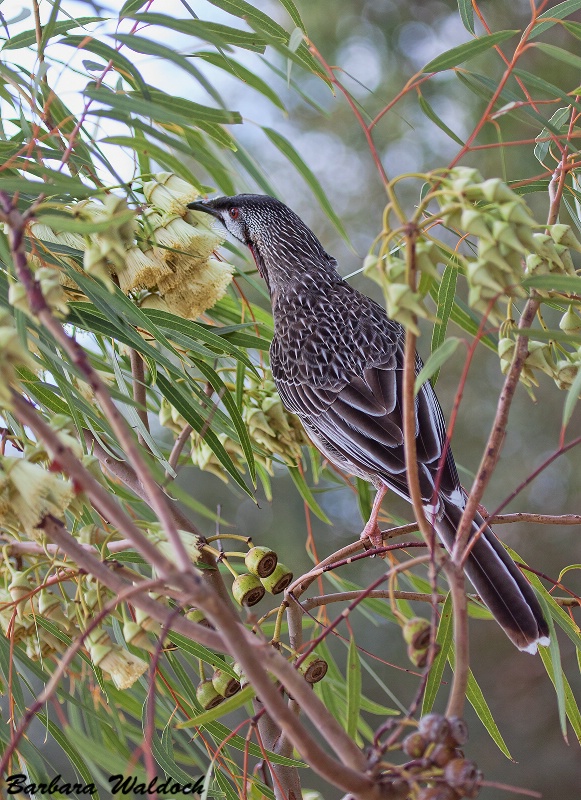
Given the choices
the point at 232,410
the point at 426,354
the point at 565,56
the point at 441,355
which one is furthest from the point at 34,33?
the point at 426,354

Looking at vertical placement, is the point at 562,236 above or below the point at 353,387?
above

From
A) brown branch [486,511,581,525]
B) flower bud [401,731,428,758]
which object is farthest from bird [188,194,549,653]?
flower bud [401,731,428,758]

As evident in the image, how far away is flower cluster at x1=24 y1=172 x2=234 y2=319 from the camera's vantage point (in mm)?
943

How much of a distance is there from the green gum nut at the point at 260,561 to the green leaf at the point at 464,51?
1.77 feet

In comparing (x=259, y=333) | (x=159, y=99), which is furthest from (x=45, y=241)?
(x=259, y=333)

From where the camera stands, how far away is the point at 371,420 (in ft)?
4.84

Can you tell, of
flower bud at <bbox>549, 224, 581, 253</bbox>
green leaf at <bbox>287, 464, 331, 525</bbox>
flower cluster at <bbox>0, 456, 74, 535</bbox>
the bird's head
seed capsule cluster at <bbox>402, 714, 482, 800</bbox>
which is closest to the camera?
seed capsule cluster at <bbox>402, 714, 482, 800</bbox>

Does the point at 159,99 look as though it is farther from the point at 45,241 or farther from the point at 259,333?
the point at 259,333

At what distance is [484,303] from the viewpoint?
22.5 inches

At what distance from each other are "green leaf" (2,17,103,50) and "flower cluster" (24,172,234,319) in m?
0.24

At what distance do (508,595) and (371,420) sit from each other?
0.47 metres

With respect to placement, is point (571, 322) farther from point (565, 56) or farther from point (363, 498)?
point (363, 498)

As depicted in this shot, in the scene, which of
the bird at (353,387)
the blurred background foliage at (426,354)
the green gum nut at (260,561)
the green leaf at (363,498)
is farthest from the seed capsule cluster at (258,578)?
the blurred background foliage at (426,354)

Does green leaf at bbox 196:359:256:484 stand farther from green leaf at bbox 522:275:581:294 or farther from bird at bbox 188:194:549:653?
green leaf at bbox 522:275:581:294
